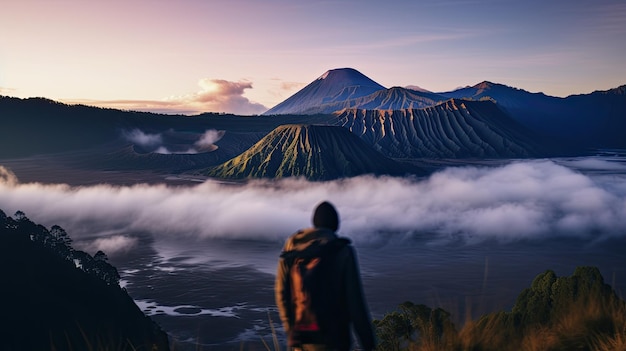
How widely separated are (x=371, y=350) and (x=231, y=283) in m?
121

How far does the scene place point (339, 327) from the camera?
6824 mm

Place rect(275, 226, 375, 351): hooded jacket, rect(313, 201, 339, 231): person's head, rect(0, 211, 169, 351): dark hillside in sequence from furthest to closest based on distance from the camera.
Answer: rect(0, 211, 169, 351): dark hillside < rect(313, 201, 339, 231): person's head < rect(275, 226, 375, 351): hooded jacket

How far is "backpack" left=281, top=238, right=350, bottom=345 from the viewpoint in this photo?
21.9ft

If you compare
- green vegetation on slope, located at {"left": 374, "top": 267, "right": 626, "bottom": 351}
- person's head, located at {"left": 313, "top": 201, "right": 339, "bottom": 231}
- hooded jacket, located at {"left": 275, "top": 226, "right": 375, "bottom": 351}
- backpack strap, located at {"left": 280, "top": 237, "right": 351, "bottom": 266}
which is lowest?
green vegetation on slope, located at {"left": 374, "top": 267, "right": 626, "bottom": 351}

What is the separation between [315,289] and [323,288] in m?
0.10

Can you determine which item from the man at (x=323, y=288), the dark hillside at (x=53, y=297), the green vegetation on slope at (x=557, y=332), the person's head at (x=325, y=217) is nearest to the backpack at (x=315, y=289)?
the man at (x=323, y=288)

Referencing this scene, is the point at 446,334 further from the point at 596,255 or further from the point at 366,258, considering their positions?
the point at 596,255

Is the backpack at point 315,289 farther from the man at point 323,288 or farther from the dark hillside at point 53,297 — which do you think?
the dark hillside at point 53,297

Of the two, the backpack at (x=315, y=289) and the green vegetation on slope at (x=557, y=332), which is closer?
the backpack at (x=315, y=289)

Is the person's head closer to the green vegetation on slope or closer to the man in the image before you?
the man

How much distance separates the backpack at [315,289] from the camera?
6668mm

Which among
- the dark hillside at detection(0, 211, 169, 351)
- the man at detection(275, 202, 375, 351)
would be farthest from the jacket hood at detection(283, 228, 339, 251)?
the dark hillside at detection(0, 211, 169, 351)

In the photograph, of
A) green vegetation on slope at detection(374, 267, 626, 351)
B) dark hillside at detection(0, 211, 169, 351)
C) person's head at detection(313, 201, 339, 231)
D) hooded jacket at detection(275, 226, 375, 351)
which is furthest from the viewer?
dark hillside at detection(0, 211, 169, 351)

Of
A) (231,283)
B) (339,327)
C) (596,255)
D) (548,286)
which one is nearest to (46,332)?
(548,286)
